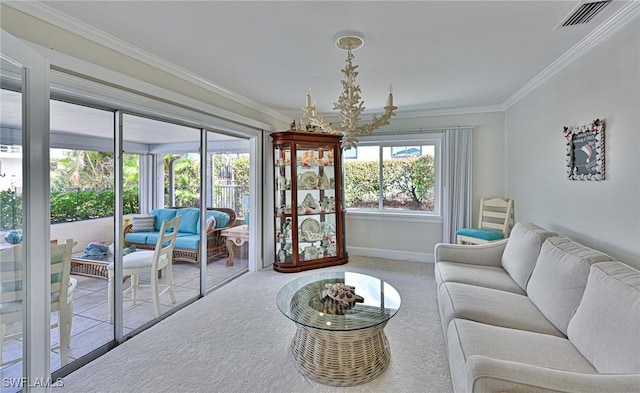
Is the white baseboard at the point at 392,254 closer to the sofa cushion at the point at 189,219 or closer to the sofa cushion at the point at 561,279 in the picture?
the sofa cushion at the point at 561,279

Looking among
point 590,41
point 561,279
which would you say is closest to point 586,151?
point 590,41

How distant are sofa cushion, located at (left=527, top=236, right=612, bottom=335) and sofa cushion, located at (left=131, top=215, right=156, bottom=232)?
11.1 feet

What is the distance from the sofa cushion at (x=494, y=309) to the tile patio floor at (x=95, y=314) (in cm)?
263

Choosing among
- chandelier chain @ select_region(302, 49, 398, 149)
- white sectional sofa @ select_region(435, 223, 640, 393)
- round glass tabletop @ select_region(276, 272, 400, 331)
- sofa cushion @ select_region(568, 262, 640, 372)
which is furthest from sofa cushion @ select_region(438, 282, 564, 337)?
chandelier chain @ select_region(302, 49, 398, 149)

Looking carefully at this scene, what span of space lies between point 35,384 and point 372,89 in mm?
3749

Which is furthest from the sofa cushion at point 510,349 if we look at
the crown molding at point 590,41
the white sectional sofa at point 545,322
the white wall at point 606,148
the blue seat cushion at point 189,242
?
the blue seat cushion at point 189,242

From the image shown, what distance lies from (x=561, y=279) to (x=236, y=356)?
2370 mm

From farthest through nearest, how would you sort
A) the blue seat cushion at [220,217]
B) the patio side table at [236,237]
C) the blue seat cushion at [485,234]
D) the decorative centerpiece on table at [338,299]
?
the patio side table at [236,237] → the blue seat cushion at [485,234] → the blue seat cushion at [220,217] → the decorative centerpiece on table at [338,299]

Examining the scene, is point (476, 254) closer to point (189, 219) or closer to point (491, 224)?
point (491, 224)

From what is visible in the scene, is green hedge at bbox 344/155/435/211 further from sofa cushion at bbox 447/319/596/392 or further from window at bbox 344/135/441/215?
sofa cushion at bbox 447/319/596/392

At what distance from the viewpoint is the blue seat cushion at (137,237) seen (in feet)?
8.82

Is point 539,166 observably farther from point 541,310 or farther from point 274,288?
point 274,288

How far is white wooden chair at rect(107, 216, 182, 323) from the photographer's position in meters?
2.81

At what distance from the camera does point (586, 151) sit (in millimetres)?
2406
